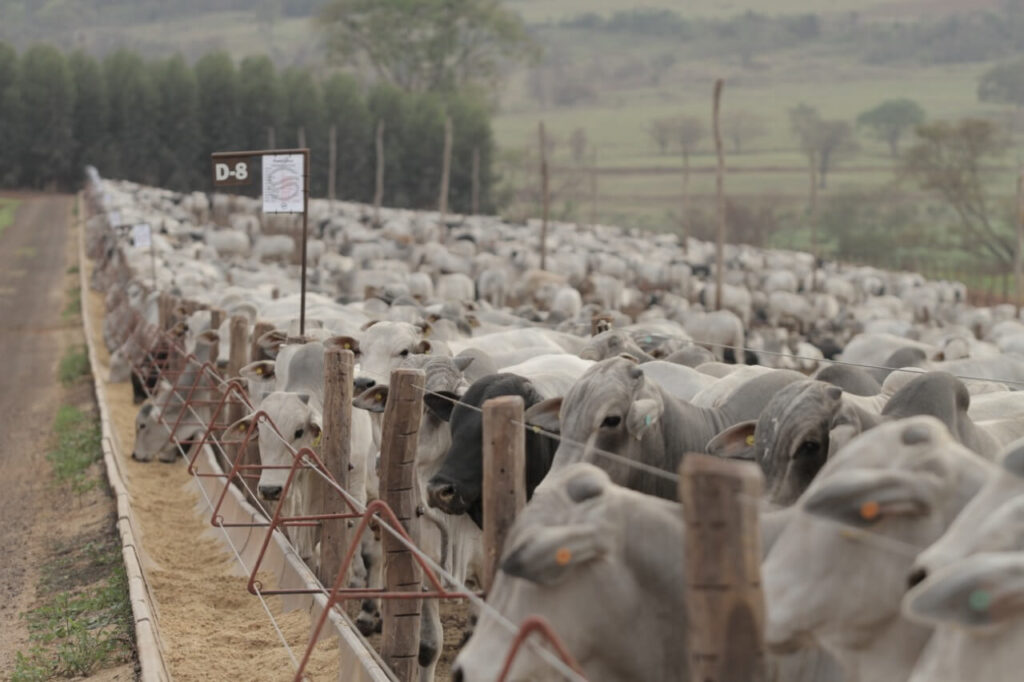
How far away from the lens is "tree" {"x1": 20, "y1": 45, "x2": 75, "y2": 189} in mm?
65188

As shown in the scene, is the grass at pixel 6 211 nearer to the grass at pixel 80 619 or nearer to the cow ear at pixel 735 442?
the grass at pixel 80 619

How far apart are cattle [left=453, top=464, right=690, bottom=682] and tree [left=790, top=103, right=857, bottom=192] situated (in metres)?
103

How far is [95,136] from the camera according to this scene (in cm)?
6669

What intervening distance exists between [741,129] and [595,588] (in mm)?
123677

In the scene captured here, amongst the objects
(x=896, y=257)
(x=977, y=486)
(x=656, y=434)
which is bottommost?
(x=896, y=257)

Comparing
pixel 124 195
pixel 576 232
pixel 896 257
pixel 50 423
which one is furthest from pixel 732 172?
pixel 50 423

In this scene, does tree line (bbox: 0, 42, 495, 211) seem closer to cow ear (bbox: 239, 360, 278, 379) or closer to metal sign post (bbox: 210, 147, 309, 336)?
metal sign post (bbox: 210, 147, 309, 336)

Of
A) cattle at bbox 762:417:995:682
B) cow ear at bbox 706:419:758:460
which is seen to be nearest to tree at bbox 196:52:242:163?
cow ear at bbox 706:419:758:460

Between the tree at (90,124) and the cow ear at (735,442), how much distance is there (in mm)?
64315

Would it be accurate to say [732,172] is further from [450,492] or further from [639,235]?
[450,492]

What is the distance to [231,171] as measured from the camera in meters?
11.3

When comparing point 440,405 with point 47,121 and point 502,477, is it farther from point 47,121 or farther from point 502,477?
point 47,121

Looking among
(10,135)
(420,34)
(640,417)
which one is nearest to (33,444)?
(640,417)

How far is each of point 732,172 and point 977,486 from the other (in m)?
109
